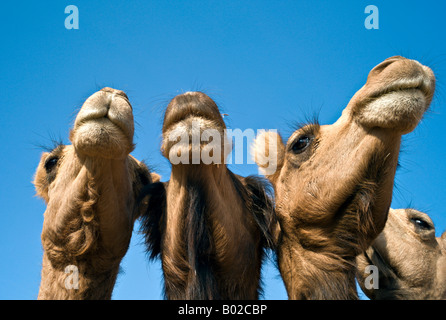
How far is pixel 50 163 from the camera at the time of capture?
777 cm

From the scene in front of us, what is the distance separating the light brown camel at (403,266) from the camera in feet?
27.2

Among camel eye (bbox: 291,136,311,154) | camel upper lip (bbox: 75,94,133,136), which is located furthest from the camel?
camel eye (bbox: 291,136,311,154)

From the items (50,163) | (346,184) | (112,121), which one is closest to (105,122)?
(112,121)

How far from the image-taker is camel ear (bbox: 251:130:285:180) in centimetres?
781

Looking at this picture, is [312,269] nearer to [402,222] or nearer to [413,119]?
[413,119]

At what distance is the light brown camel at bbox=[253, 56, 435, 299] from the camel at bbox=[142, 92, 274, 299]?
466 mm

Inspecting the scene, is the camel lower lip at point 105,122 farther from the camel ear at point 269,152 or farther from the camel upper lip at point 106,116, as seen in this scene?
the camel ear at point 269,152

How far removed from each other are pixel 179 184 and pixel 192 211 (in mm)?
314

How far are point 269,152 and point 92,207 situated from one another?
252cm

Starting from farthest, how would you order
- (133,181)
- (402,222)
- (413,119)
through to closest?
1. (402,222)
2. (133,181)
3. (413,119)

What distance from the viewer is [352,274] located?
22.2ft

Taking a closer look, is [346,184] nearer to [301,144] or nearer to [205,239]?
[301,144]

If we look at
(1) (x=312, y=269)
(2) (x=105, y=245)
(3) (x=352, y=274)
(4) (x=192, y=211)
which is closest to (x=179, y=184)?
(4) (x=192, y=211)

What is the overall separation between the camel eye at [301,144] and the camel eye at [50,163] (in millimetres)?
3036
